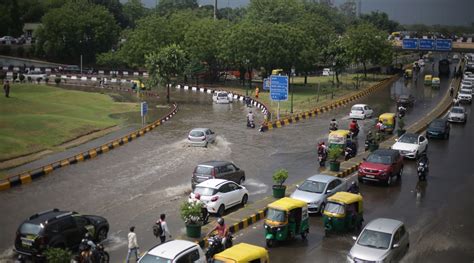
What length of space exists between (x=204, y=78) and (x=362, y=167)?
5838cm

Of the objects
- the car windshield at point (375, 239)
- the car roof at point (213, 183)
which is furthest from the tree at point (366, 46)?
the car windshield at point (375, 239)

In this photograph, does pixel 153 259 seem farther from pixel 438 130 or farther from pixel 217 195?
pixel 438 130

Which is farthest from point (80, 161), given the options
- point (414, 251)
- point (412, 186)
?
point (414, 251)

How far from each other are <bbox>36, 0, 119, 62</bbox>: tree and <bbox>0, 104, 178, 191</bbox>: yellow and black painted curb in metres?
60.4

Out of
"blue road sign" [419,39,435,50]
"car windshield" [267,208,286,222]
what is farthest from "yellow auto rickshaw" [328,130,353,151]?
"blue road sign" [419,39,435,50]

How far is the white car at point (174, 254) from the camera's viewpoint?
15023 millimetres

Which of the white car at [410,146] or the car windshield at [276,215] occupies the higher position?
the white car at [410,146]

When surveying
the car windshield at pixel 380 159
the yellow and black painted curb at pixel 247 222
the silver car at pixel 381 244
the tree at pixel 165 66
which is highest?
the tree at pixel 165 66

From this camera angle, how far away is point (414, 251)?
63.1 ft

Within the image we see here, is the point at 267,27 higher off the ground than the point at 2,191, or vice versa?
→ the point at 267,27

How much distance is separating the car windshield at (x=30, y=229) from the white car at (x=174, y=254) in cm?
407

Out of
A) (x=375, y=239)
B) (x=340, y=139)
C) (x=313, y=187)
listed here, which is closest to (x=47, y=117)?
(x=340, y=139)

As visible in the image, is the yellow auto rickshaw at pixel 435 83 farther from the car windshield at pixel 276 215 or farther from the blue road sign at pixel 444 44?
the car windshield at pixel 276 215

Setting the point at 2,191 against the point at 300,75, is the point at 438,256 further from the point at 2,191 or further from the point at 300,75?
the point at 300,75
